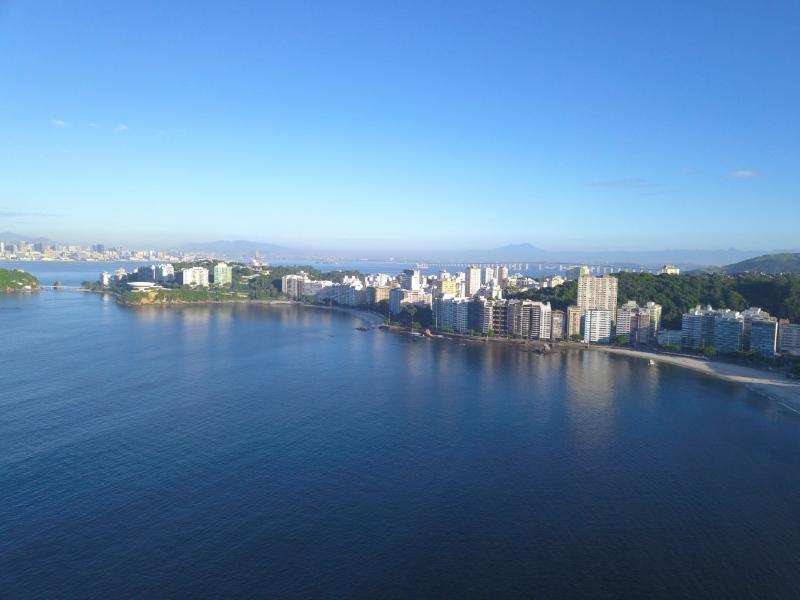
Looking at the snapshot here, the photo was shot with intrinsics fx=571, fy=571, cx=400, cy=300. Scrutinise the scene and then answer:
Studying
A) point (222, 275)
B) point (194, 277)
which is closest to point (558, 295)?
point (222, 275)

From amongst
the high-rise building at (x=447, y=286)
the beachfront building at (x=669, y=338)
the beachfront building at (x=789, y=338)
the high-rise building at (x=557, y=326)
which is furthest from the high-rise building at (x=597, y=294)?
the high-rise building at (x=447, y=286)

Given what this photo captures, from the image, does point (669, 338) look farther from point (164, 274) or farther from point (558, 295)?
point (164, 274)

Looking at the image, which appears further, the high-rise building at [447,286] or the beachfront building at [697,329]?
the high-rise building at [447,286]

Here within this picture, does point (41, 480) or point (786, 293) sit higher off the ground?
point (786, 293)

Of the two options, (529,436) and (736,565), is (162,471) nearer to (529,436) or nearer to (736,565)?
(529,436)

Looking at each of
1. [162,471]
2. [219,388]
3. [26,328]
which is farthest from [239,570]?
[26,328]

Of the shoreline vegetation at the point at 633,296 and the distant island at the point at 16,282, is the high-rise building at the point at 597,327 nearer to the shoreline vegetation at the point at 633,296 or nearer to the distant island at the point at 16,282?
the shoreline vegetation at the point at 633,296
